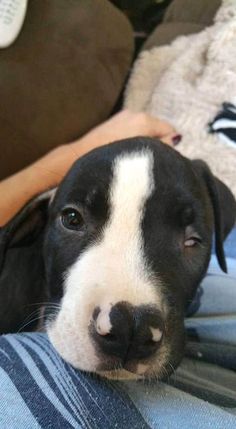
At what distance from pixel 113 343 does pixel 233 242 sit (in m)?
1.04

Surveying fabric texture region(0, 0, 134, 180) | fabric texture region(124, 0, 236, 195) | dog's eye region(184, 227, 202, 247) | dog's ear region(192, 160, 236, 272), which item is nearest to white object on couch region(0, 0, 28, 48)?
fabric texture region(0, 0, 134, 180)

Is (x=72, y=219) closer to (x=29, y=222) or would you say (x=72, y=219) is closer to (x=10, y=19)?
(x=29, y=222)

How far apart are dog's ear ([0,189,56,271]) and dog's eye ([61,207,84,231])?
0.54 feet

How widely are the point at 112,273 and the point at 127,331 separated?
0.12m

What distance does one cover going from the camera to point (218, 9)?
221 centimetres

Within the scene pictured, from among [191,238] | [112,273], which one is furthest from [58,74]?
[112,273]

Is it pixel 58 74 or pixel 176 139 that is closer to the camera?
pixel 58 74

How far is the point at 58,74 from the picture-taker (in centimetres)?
189

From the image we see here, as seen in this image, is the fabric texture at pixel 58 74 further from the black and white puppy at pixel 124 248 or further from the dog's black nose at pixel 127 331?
the dog's black nose at pixel 127 331

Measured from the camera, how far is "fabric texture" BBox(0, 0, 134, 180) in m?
1.80

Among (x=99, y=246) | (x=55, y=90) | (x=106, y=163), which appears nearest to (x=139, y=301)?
(x=99, y=246)

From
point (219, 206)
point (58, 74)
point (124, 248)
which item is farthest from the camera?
point (58, 74)

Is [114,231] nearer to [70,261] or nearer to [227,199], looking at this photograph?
[70,261]

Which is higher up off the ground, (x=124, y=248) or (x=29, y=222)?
(x=124, y=248)
